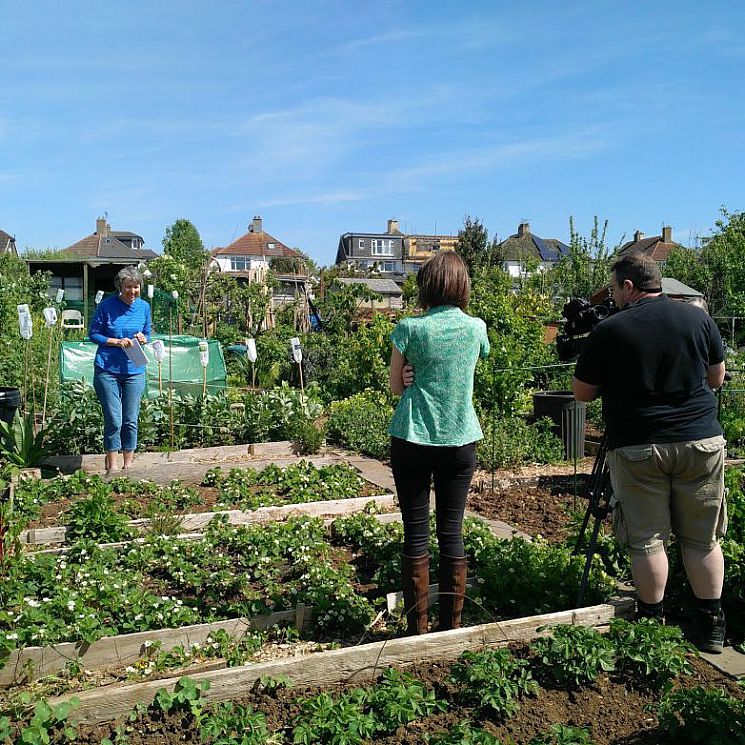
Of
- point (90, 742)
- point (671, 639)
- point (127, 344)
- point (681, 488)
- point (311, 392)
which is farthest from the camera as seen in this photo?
point (311, 392)

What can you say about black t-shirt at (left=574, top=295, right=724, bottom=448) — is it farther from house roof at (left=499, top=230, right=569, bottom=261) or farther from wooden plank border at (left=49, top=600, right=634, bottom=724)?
house roof at (left=499, top=230, right=569, bottom=261)

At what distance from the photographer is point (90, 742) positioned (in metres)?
2.43

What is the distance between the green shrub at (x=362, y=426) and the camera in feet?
24.9

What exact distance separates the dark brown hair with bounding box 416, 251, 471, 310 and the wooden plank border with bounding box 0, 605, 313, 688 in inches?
62.2

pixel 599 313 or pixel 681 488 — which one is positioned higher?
pixel 599 313

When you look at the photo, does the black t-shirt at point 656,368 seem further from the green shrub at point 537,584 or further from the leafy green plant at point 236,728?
the leafy green plant at point 236,728

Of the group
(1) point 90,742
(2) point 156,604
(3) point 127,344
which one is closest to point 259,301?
(3) point 127,344

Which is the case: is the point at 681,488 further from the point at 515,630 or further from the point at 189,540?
the point at 189,540

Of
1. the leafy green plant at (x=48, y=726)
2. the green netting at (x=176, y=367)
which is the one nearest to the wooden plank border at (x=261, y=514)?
the leafy green plant at (x=48, y=726)

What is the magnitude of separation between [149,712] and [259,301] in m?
14.1

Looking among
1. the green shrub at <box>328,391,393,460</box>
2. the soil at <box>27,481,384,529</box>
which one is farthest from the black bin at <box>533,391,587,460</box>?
the soil at <box>27,481,384,529</box>

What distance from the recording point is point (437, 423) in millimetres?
3027

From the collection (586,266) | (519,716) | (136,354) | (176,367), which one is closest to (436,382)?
(519,716)

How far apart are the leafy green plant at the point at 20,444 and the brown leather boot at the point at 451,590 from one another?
4.50m
